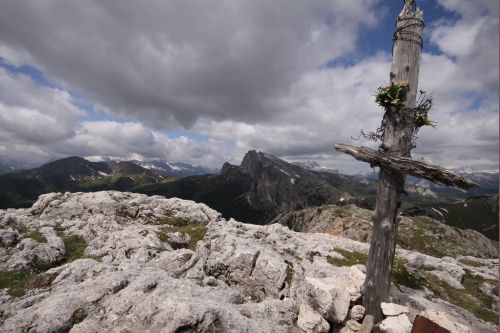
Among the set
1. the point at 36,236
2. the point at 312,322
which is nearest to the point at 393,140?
the point at 312,322

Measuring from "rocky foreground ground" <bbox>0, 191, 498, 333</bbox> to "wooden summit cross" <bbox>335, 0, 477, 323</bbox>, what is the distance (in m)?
1.29

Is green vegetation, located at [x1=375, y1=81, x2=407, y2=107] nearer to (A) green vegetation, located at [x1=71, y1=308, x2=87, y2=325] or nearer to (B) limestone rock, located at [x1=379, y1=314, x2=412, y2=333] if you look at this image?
(B) limestone rock, located at [x1=379, y1=314, x2=412, y2=333]

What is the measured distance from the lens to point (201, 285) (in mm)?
16906

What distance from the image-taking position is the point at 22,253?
870 inches

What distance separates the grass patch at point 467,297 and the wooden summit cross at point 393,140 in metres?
9.85

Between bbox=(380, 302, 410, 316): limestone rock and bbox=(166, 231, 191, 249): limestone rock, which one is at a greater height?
bbox=(380, 302, 410, 316): limestone rock

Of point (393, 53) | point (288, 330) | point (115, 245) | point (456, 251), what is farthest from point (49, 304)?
point (456, 251)

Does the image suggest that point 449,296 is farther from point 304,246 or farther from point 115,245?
point 115,245

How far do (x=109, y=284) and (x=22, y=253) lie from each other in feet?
47.4

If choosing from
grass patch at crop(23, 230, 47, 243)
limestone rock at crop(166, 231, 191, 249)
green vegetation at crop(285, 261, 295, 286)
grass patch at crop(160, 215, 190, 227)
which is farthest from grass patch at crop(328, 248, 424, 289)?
grass patch at crop(23, 230, 47, 243)

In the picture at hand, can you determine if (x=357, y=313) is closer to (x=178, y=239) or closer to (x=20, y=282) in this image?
(x=20, y=282)

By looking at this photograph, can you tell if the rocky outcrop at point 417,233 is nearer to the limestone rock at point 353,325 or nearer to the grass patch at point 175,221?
the grass patch at point 175,221

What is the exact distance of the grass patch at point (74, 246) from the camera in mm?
24688

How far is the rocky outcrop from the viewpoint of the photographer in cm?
10762
